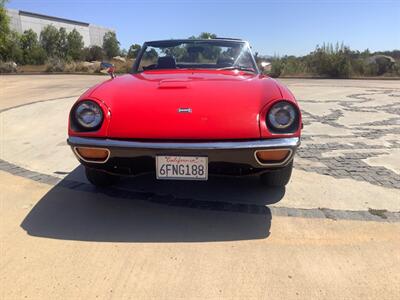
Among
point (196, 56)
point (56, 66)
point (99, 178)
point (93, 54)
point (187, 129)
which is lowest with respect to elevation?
point (56, 66)

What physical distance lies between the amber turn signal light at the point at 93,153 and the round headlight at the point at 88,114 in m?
0.17

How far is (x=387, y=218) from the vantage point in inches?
124

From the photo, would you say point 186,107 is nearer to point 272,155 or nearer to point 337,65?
point 272,155

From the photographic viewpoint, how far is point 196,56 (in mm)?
4758

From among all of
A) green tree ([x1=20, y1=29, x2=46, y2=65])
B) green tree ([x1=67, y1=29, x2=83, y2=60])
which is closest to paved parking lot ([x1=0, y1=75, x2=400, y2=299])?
green tree ([x1=20, y1=29, x2=46, y2=65])

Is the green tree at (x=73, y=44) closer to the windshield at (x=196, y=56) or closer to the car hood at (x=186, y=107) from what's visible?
the windshield at (x=196, y=56)

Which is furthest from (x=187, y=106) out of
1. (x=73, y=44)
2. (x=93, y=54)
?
(x=73, y=44)

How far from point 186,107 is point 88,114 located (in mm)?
745

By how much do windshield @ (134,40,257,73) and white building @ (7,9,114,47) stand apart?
5470 cm

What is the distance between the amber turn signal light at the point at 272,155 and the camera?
2826 mm

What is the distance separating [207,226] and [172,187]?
34.1 inches

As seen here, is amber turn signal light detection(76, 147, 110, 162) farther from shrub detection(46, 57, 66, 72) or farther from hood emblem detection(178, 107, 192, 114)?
shrub detection(46, 57, 66, 72)

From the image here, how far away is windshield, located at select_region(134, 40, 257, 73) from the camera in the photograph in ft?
14.7

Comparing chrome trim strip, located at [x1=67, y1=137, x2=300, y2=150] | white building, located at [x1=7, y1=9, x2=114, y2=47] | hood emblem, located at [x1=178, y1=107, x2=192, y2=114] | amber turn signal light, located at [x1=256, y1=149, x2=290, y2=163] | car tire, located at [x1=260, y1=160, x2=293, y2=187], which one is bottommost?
car tire, located at [x1=260, y1=160, x2=293, y2=187]
